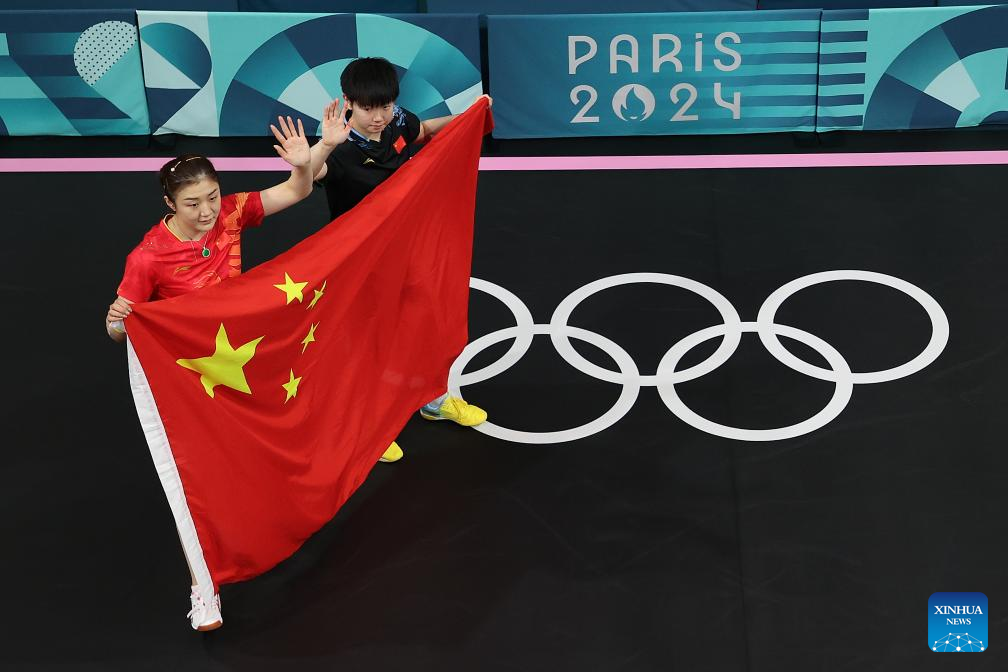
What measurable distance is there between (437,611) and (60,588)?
71.2 inches

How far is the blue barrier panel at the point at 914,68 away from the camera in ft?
30.4

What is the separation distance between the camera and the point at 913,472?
6.31m

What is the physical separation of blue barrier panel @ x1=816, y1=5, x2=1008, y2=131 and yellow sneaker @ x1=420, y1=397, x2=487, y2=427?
4390 millimetres

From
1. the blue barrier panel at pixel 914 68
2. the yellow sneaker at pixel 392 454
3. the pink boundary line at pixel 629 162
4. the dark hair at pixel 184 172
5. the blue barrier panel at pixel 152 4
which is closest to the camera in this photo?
the dark hair at pixel 184 172

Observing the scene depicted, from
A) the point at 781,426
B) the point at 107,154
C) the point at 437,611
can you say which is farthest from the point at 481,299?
the point at 107,154

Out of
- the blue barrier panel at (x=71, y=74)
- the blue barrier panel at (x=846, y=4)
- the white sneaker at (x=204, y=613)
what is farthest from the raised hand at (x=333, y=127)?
the blue barrier panel at (x=846, y=4)

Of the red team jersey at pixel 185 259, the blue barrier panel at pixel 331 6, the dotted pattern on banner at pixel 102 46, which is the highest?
the blue barrier panel at pixel 331 6

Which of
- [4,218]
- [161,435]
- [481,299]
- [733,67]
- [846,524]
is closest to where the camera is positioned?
[161,435]

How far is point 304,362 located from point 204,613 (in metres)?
1.20

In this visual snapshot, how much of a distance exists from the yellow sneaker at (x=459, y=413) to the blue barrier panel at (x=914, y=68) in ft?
14.4

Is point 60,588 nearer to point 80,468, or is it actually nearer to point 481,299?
point 80,468

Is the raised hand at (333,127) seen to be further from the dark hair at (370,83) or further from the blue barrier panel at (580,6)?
the blue barrier panel at (580,6)

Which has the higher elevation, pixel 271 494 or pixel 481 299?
pixel 481 299

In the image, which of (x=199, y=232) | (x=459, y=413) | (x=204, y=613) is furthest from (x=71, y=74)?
(x=204, y=613)
